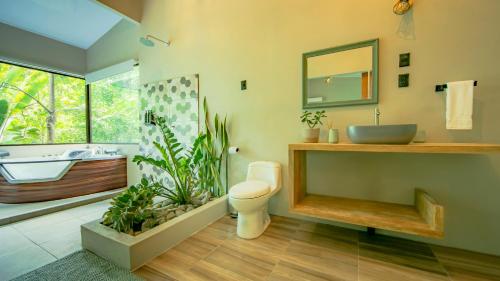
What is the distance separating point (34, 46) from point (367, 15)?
17.3ft

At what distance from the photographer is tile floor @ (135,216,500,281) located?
126 cm

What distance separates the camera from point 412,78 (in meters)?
1.60

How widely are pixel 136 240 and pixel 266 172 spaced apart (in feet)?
4.29

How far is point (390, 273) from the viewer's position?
1.27 meters

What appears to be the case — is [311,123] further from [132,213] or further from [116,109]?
[116,109]

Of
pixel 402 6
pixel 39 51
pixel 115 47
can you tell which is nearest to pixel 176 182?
pixel 402 6

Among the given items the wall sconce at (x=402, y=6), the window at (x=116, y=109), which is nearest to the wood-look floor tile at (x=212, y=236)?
the wall sconce at (x=402, y=6)

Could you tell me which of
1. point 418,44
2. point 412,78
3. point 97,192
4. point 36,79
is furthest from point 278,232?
point 36,79

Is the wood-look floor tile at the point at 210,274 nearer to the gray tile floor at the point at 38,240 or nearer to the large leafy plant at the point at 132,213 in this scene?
the large leafy plant at the point at 132,213

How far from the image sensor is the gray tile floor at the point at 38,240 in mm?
1423

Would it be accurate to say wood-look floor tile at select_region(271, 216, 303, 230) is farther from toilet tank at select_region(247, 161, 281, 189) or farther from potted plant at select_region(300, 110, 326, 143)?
potted plant at select_region(300, 110, 326, 143)

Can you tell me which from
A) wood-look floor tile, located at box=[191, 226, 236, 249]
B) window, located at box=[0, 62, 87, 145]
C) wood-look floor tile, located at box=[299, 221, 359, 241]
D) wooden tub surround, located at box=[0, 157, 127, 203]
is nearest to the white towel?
wood-look floor tile, located at box=[299, 221, 359, 241]

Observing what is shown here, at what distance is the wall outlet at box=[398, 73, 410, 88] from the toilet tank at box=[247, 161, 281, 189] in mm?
1313

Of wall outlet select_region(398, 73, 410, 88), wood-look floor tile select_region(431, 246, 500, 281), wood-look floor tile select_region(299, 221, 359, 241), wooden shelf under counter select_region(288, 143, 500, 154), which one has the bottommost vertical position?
wood-look floor tile select_region(299, 221, 359, 241)
